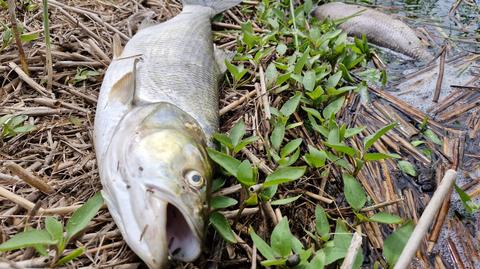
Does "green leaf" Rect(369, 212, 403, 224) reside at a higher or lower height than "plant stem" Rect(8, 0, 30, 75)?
lower

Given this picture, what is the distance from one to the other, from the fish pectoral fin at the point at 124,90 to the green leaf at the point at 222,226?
889 mm

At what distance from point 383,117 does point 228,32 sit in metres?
1.62

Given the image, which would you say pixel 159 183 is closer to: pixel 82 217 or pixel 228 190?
pixel 82 217

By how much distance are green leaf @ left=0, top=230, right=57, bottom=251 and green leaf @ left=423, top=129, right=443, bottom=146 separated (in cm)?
252

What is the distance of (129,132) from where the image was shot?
2.27 meters

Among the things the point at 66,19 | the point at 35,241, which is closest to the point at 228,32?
the point at 66,19

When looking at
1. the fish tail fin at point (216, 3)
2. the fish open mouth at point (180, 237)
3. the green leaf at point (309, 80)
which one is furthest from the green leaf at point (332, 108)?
the fish tail fin at point (216, 3)

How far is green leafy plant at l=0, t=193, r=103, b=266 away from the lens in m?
1.80

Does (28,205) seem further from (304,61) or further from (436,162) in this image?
(436,162)

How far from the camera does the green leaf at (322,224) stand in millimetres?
2204

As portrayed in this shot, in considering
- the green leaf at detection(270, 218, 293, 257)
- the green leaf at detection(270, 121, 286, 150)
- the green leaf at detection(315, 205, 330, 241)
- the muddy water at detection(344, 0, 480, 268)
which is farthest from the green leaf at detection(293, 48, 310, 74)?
the green leaf at detection(270, 218, 293, 257)

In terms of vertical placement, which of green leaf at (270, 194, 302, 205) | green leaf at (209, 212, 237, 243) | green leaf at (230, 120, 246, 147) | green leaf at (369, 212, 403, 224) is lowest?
green leaf at (369, 212, 403, 224)

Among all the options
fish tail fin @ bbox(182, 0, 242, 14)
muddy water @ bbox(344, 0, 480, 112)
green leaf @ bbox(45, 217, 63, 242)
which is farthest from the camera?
fish tail fin @ bbox(182, 0, 242, 14)

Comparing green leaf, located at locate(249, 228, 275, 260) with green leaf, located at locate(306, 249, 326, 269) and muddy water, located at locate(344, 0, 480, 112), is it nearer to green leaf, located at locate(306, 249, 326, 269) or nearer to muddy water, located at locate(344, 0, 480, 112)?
green leaf, located at locate(306, 249, 326, 269)
